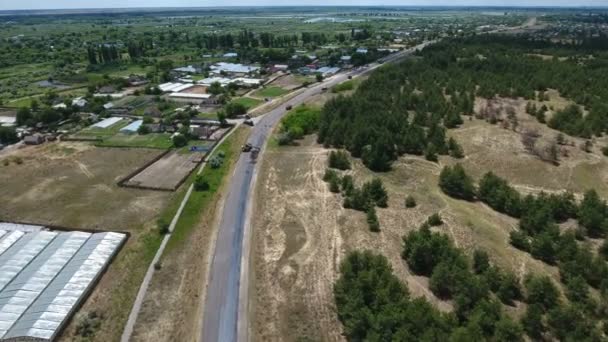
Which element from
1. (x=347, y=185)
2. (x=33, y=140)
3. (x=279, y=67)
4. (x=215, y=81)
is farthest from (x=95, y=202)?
(x=279, y=67)

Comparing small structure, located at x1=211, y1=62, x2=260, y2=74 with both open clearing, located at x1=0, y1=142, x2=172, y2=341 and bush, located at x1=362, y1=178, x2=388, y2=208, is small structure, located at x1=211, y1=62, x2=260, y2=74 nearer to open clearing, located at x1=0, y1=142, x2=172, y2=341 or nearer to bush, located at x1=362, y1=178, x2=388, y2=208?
open clearing, located at x1=0, y1=142, x2=172, y2=341

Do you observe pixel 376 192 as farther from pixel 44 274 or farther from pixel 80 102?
pixel 80 102

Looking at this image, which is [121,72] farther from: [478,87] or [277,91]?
[478,87]

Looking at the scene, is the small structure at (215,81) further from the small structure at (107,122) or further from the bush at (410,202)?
the bush at (410,202)

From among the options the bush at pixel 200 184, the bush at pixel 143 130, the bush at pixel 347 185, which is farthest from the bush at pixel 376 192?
the bush at pixel 143 130

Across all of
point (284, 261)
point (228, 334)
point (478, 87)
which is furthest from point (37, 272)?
point (478, 87)

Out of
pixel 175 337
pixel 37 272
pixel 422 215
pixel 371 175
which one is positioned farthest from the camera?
pixel 371 175
